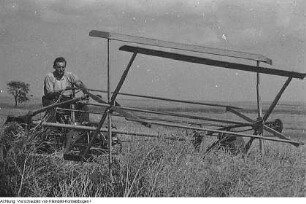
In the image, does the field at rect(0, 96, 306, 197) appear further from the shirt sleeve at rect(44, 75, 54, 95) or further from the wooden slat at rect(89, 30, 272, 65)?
the shirt sleeve at rect(44, 75, 54, 95)

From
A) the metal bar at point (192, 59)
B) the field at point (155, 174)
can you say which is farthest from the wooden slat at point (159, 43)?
the field at point (155, 174)

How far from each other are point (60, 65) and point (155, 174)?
456 cm

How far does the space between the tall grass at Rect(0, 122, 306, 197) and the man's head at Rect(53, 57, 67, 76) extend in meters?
2.67

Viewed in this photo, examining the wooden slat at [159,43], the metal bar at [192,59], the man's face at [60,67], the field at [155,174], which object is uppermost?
the man's face at [60,67]

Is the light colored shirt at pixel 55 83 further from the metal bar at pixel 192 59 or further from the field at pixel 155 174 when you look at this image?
the metal bar at pixel 192 59

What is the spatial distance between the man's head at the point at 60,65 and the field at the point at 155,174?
2732mm

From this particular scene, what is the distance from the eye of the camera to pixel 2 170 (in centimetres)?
696

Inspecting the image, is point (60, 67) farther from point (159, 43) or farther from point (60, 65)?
point (159, 43)

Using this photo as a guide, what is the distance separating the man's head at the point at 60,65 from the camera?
9852 millimetres

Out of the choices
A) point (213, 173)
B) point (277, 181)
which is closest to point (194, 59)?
point (213, 173)

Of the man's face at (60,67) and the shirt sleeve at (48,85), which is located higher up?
the man's face at (60,67)

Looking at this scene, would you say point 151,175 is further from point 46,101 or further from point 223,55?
point 46,101

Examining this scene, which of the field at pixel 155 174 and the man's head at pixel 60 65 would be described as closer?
the field at pixel 155 174

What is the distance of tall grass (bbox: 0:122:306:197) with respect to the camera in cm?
593
